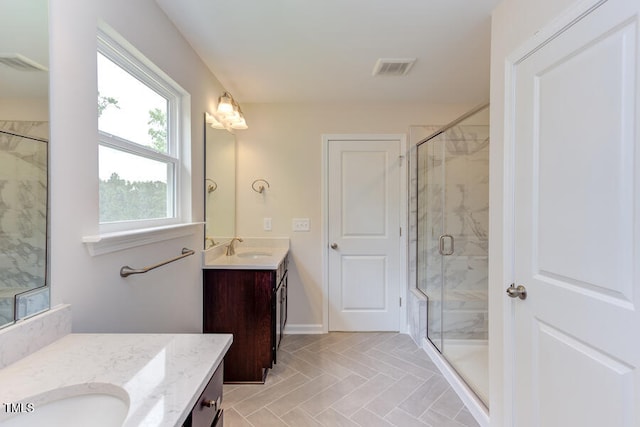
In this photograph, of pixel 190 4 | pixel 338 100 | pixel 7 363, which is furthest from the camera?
pixel 338 100

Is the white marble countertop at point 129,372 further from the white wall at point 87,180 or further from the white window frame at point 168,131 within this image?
the white window frame at point 168,131

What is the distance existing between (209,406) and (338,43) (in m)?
2.07

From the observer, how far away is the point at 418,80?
258cm

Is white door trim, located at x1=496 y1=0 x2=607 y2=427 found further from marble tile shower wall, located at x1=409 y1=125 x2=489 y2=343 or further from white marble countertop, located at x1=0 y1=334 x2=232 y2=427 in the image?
white marble countertop, located at x1=0 y1=334 x2=232 y2=427

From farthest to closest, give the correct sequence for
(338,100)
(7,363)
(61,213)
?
(338,100)
(61,213)
(7,363)

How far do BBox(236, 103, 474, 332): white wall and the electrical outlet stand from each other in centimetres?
4

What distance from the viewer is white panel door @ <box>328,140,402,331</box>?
10.4 ft

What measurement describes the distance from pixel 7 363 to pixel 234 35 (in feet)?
6.26

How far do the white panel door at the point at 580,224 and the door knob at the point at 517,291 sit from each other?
0.08ft

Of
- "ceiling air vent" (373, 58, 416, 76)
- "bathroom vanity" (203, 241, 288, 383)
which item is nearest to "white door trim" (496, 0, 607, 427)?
"ceiling air vent" (373, 58, 416, 76)

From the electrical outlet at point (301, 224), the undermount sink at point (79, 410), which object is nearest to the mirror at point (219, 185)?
the electrical outlet at point (301, 224)

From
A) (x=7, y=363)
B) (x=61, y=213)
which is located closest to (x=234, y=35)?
(x=61, y=213)

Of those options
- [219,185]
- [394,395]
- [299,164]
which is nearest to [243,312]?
[219,185]

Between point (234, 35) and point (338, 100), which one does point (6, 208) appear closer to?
point (234, 35)
